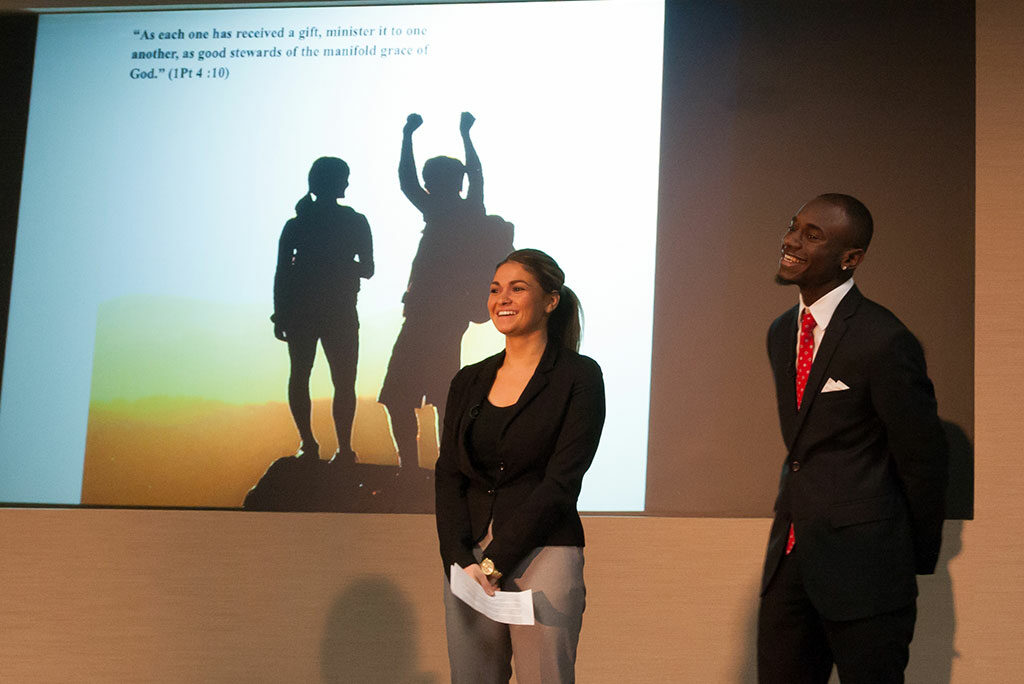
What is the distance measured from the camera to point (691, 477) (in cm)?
394

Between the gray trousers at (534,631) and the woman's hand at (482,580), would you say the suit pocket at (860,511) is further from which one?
the woman's hand at (482,580)

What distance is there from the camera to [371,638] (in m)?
4.04

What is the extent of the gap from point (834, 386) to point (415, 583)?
218cm

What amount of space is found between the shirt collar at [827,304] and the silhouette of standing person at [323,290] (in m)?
2.16

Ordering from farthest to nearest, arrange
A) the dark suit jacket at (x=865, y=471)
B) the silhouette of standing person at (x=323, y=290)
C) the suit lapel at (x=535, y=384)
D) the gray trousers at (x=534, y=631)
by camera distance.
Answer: the silhouette of standing person at (x=323, y=290) < the suit lapel at (x=535, y=384) < the gray trousers at (x=534, y=631) < the dark suit jacket at (x=865, y=471)

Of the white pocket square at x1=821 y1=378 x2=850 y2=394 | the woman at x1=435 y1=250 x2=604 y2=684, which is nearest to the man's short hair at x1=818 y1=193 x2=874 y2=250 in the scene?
the white pocket square at x1=821 y1=378 x2=850 y2=394

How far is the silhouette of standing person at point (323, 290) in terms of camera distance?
412cm

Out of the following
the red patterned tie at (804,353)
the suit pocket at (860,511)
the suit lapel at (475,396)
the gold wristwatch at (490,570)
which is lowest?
the gold wristwatch at (490,570)

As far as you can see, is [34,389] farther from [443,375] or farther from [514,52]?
[514,52]

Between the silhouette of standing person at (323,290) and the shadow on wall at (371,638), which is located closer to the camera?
the shadow on wall at (371,638)

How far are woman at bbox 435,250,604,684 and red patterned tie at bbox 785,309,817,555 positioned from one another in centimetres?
49

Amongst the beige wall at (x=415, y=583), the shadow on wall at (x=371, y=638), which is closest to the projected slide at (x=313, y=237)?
the beige wall at (x=415, y=583)

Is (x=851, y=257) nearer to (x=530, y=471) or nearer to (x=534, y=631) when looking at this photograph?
(x=530, y=471)

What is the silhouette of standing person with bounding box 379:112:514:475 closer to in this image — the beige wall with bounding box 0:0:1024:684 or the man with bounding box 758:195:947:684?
the beige wall with bounding box 0:0:1024:684
